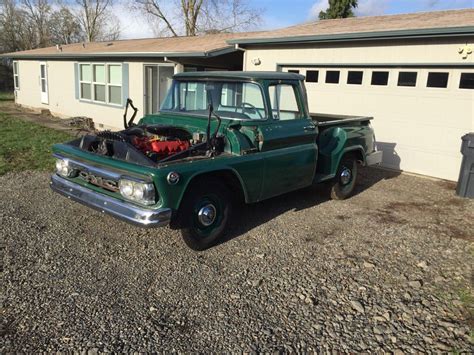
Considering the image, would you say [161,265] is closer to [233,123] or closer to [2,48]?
[233,123]

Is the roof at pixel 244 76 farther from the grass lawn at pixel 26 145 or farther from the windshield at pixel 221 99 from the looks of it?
the grass lawn at pixel 26 145

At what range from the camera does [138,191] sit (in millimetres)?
3709

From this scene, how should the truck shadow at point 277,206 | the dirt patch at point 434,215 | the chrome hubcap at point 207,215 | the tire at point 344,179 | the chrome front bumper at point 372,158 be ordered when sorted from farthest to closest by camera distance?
1. the chrome front bumper at point 372,158
2. the tire at point 344,179
3. the dirt patch at point 434,215
4. the truck shadow at point 277,206
5. the chrome hubcap at point 207,215

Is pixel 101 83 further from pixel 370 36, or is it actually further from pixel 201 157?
pixel 201 157

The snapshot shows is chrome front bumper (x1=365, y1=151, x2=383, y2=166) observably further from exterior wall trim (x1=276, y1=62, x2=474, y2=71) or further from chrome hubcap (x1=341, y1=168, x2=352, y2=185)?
exterior wall trim (x1=276, y1=62, x2=474, y2=71)

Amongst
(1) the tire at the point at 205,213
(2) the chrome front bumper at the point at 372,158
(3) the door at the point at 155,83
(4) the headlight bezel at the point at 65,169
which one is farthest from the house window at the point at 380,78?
(4) the headlight bezel at the point at 65,169

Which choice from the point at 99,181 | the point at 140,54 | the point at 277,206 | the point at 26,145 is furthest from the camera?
the point at 140,54

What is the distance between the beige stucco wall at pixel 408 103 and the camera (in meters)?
7.85

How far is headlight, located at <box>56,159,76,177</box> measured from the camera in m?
4.43

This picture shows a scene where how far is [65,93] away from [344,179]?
13603mm

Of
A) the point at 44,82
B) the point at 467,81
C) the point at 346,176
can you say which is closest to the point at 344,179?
the point at 346,176

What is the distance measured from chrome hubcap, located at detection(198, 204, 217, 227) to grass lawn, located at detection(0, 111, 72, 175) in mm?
4494

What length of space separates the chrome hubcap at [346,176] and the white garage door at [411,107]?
2814 millimetres

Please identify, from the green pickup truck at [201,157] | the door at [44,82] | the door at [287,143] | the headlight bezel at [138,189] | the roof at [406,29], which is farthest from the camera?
the door at [44,82]
